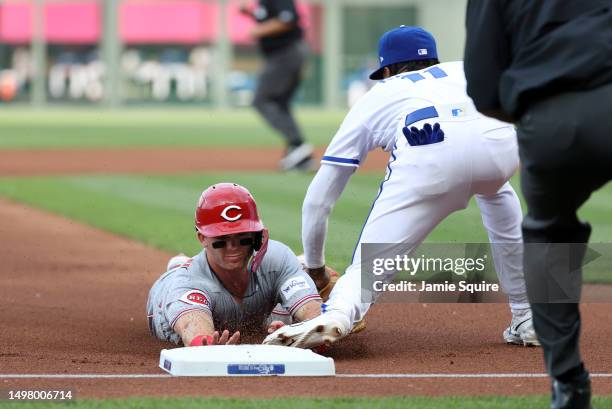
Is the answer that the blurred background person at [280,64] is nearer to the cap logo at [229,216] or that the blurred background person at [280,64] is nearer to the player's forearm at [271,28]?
the player's forearm at [271,28]

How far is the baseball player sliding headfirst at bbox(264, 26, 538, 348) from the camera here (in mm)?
5328

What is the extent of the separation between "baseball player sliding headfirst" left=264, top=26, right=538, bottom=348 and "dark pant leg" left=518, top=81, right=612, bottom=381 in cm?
137

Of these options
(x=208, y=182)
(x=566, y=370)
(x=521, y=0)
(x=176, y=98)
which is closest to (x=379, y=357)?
(x=566, y=370)

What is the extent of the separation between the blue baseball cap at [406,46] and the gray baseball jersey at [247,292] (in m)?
1.05

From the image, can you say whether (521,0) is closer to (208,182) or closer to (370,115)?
(370,115)

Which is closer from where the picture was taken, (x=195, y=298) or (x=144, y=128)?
(x=195, y=298)

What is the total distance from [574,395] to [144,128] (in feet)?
77.6

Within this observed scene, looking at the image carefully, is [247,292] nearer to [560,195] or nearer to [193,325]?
[193,325]

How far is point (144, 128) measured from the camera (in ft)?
88.7

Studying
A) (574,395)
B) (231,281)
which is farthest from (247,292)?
(574,395)

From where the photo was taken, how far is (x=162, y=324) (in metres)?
5.83

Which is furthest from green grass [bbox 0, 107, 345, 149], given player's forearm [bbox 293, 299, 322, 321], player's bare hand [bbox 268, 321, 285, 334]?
player's bare hand [bbox 268, 321, 285, 334]

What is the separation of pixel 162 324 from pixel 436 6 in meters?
32.1

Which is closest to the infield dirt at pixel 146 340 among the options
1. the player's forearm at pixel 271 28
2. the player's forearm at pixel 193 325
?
the player's forearm at pixel 193 325
